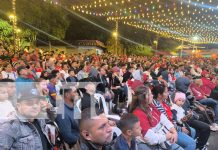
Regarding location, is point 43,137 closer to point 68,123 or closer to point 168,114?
point 68,123

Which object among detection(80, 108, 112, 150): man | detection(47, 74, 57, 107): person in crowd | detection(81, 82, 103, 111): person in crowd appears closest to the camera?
detection(80, 108, 112, 150): man

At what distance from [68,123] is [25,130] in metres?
1.16

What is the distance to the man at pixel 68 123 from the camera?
4016mm

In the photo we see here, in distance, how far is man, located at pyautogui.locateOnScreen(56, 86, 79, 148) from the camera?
4016 mm

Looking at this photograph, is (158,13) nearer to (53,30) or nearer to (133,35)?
(53,30)

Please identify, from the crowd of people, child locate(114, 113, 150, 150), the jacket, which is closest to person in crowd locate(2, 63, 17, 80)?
the crowd of people

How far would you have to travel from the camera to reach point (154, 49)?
1763 inches

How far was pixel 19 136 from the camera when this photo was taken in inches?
114

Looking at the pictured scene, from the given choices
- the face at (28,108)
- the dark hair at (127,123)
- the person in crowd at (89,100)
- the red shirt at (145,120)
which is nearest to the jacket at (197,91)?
the person in crowd at (89,100)

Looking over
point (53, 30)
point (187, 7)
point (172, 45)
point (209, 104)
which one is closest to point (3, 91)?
point (209, 104)

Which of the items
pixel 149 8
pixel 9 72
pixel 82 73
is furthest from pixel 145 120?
pixel 149 8

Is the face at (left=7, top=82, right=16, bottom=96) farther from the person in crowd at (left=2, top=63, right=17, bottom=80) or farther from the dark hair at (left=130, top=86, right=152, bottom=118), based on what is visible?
the person in crowd at (left=2, top=63, right=17, bottom=80)

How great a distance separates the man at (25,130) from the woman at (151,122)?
4.26 feet

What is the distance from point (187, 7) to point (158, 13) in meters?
3.26
